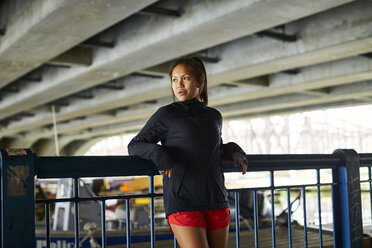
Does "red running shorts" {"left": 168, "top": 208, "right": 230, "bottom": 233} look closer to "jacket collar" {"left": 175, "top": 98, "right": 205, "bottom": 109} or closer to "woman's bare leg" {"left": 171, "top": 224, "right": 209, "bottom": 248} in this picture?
"woman's bare leg" {"left": 171, "top": 224, "right": 209, "bottom": 248}

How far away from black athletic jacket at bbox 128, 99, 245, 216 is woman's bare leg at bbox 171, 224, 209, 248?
10 centimetres

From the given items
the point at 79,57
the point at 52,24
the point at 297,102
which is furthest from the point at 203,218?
the point at 297,102

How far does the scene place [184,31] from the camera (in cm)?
926

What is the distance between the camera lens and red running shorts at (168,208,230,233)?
240cm

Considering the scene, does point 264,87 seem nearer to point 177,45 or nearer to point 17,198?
point 177,45

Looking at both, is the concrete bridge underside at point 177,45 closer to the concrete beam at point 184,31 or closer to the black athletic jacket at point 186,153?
the concrete beam at point 184,31

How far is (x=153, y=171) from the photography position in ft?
8.52

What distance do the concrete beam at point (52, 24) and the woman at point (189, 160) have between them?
5.19 metres

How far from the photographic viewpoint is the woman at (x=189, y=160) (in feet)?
7.86

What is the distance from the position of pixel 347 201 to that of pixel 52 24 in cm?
665

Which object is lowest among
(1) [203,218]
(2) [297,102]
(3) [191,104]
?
(1) [203,218]

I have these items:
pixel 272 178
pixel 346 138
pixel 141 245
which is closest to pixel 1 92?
pixel 141 245

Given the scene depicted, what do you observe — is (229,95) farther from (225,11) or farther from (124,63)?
(225,11)

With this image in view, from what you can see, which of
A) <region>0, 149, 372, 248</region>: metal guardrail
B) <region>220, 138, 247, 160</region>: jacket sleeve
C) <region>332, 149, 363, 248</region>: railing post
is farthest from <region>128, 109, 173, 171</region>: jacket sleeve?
<region>332, 149, 363, 248</region>: railing post
